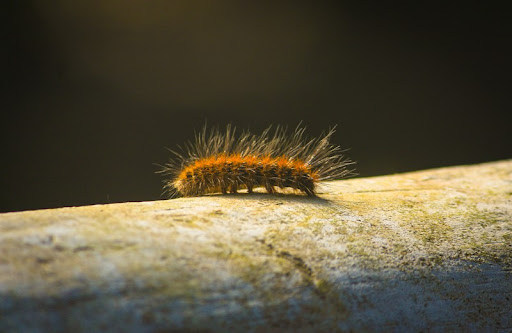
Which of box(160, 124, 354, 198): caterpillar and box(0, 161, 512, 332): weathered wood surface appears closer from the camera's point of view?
box(0, 161, 512, 332): weathered wood surface

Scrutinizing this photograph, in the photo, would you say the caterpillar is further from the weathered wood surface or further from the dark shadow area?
the dark shadow area

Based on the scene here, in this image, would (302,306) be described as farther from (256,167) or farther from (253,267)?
(256,167)

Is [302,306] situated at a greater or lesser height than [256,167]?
lesser

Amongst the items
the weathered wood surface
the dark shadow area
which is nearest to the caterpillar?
the weathered wood surface

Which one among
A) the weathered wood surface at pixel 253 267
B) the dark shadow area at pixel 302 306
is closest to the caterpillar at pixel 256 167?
the weathered wood surface at pixel 253 267

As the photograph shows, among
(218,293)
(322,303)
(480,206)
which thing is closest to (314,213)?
(322,303)

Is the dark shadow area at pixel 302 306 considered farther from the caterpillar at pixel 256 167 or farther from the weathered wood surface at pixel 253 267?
the caterpillar at pixel 256 167

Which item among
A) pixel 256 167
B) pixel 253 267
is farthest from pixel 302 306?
pixel 256 167

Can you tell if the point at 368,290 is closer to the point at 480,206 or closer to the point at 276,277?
the point at 276,277
